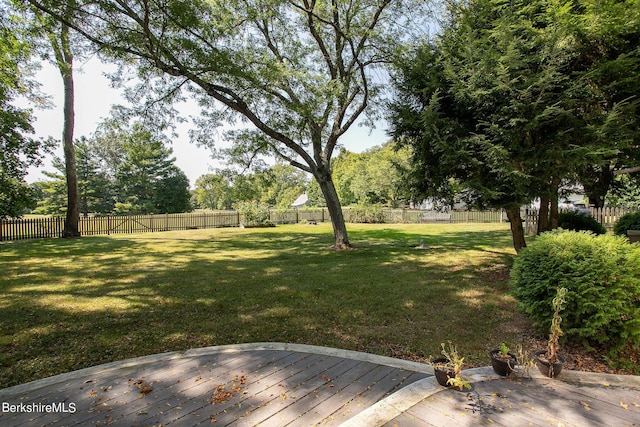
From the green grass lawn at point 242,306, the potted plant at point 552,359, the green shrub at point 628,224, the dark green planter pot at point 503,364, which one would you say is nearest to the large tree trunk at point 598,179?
the green shrub at point 628,224

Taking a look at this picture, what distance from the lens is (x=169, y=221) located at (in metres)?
19.5

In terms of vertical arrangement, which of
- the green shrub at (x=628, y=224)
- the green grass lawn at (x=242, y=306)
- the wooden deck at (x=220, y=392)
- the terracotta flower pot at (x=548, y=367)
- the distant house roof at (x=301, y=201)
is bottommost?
the green grass lawn at (x=242, y=306)

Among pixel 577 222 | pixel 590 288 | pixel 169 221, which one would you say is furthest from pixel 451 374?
pixel 169 221

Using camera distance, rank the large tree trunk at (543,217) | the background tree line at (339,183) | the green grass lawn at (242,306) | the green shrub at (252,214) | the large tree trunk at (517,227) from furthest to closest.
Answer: the green shrub at (252,214), the background tree line at (339,183), the large tree trunk at (543,217), the large tree trunk at (517,227), the green grass lawn at (242,306)

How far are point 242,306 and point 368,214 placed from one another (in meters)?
20.5

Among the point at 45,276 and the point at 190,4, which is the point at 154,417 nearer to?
the point at 45,276

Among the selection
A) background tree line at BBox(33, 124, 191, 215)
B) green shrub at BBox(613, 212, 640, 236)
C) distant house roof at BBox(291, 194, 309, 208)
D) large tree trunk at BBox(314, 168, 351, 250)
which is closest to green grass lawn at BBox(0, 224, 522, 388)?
large tree trunk at BBox(314, 168, 351, 250)

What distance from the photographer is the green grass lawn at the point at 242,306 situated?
333cm

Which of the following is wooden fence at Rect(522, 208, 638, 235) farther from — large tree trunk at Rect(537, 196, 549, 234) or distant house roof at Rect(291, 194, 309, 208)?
distant house roof at Rect(291, 194, 309, 208)

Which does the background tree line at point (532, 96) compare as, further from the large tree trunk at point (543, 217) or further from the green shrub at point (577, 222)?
the green shrub at point (577, 222)

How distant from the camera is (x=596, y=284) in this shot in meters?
2.95

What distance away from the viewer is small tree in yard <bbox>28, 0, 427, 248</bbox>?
22.6ft

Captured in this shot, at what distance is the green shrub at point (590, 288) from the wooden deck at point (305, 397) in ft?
1.94

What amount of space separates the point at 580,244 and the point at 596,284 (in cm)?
44
